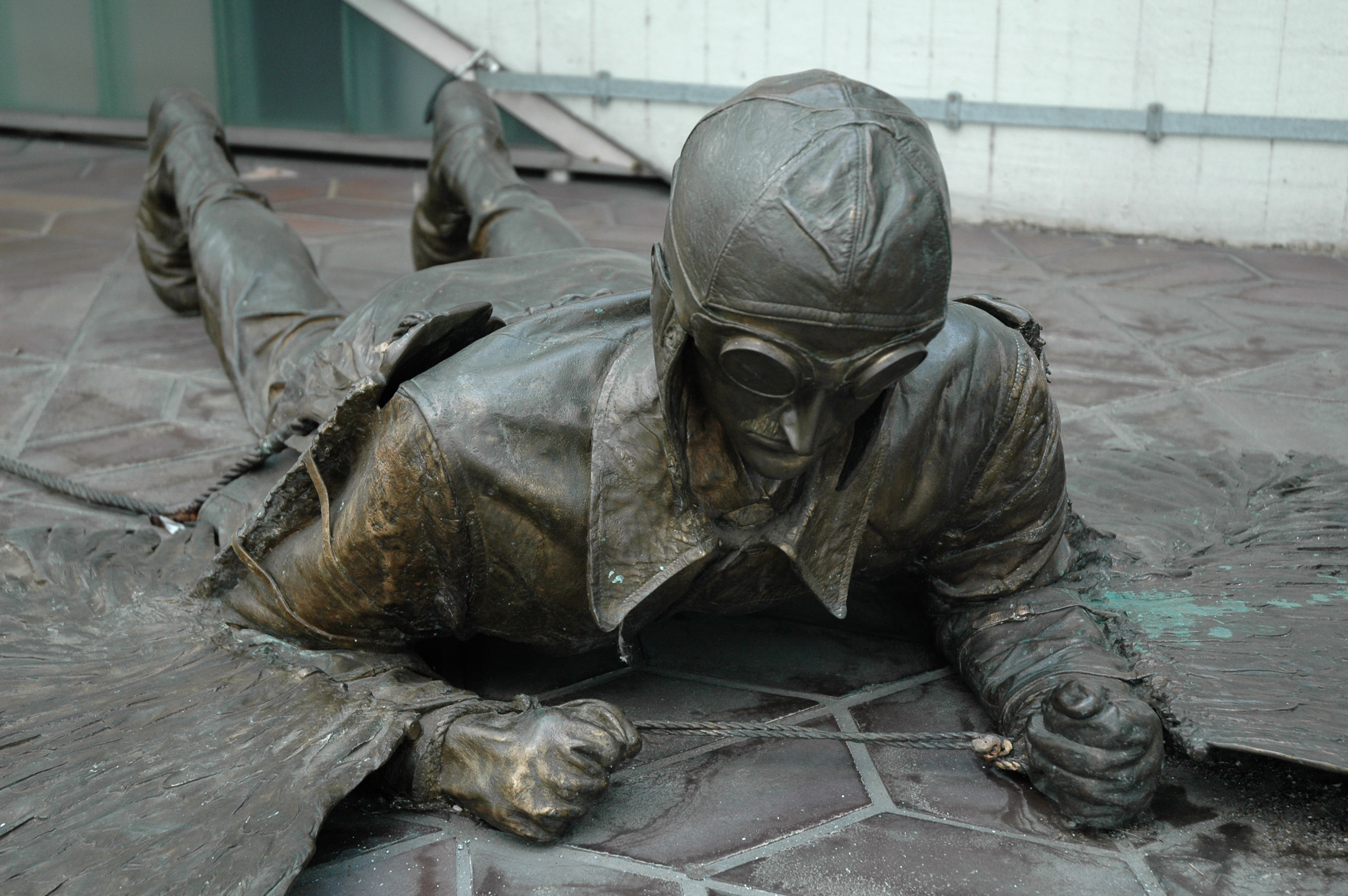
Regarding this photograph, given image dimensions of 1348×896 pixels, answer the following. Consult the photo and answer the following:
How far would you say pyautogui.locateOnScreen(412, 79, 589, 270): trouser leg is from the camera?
11.3ft

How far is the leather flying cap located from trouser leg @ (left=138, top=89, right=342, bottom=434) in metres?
1.70

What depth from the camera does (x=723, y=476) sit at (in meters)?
1.80

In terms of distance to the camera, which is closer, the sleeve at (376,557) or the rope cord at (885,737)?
the sleeve at (376,557)

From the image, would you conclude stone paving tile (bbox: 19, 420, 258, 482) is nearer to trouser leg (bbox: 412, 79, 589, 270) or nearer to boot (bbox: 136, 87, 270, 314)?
boot (bbox: 136, 87, 270, 314)

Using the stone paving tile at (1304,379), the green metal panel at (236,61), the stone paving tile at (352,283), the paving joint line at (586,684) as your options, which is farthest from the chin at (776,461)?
the green metal panel at (236,61)

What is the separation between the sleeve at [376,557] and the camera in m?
1.82

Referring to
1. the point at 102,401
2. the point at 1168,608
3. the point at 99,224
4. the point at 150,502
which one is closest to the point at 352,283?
the point at 102,401

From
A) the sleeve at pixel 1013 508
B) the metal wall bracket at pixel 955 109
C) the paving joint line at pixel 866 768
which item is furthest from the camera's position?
the metal wall bracket at pixel 955 109

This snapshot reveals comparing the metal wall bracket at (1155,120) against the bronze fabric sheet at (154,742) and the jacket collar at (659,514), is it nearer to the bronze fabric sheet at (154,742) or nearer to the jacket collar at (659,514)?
the jacket collar at (659,514)

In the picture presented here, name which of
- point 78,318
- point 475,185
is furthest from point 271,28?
point 475,185

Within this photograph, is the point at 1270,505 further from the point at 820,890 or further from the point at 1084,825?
the point at 820,890

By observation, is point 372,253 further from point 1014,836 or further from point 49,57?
point 1014,836

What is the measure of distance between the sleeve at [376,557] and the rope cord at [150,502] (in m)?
0.65

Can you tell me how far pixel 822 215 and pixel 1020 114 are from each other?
4.68 m
